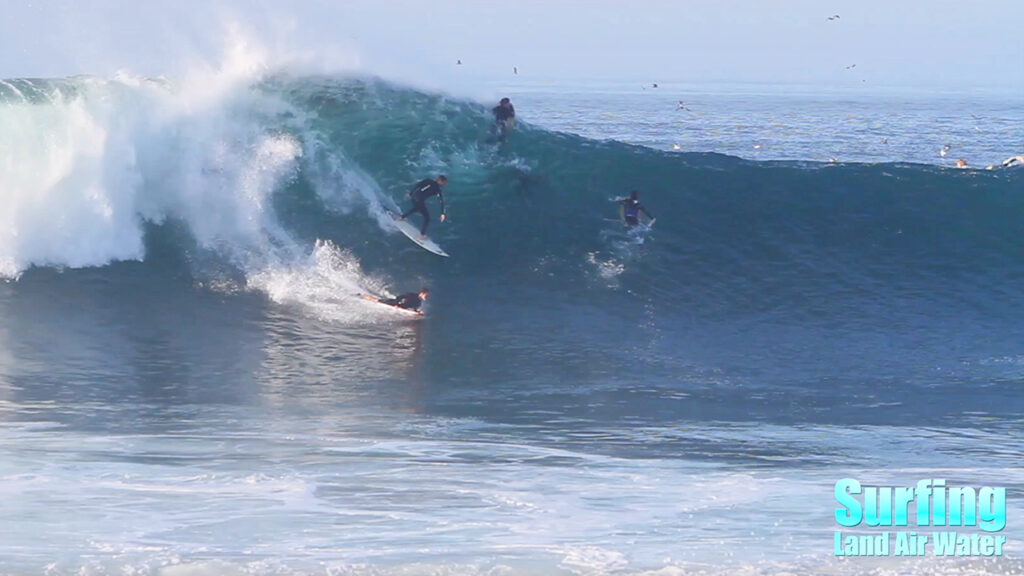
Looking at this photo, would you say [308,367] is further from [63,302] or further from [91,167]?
[91,167]

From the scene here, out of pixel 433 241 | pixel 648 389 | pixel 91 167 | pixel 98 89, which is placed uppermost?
pixel 98 89

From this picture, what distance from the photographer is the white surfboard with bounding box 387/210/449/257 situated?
16547 millimetres

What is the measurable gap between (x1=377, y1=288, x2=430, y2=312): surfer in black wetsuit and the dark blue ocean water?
1.15 ft

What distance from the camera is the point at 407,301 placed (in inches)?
577

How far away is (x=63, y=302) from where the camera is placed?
1473cm

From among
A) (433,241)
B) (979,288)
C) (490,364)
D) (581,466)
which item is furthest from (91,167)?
(979,288)

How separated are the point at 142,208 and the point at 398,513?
9994mm

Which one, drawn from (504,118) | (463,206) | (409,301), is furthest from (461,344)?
(504,118)

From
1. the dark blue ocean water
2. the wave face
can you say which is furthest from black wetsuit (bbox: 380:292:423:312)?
the wave face

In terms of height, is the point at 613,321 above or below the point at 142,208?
below

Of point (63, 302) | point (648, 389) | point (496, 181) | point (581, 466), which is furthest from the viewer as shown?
point (496, 181)

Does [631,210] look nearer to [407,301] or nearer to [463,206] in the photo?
[463,206]

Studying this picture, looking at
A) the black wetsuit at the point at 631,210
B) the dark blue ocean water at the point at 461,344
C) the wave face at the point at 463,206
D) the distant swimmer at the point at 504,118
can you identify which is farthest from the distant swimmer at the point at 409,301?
the distant swimmer at the point at 504,118

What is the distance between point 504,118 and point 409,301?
5.12 m
